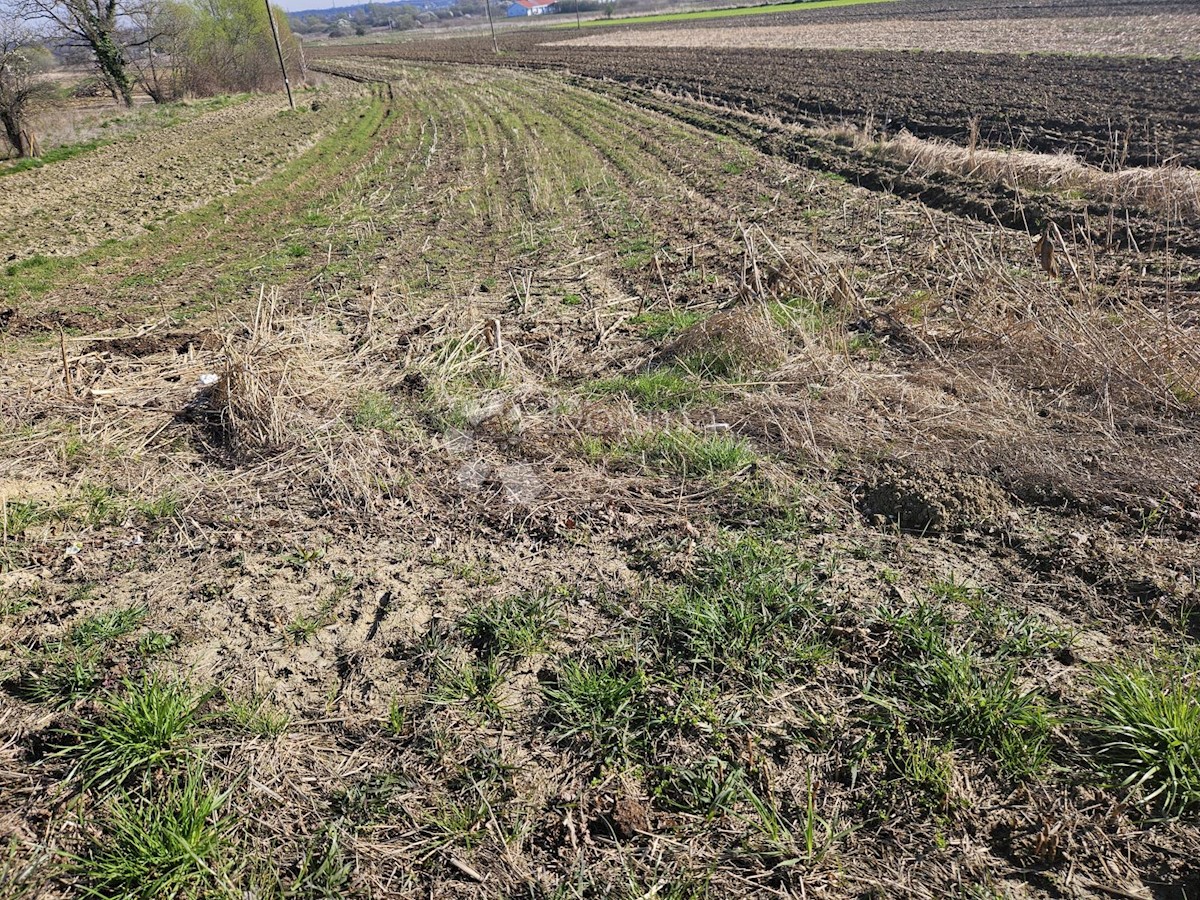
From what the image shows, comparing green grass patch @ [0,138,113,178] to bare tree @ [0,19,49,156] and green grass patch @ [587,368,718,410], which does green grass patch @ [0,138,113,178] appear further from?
green grass patch @ [587,368,718,410]

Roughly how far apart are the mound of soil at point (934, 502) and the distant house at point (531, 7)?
9107 centimetres

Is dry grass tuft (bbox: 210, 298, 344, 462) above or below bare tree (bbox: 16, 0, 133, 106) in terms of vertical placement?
below

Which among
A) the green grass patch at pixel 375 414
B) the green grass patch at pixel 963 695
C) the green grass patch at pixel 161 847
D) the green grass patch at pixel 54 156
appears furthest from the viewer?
the green grass patch at pixel 54 156

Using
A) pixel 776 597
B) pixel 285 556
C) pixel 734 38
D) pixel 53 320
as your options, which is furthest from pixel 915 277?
pixel 734 38

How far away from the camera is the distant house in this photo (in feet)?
273

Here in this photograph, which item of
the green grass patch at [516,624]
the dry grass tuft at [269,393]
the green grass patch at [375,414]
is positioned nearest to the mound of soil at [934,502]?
the green grass patch at [516,624]

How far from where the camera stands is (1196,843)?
103 inches

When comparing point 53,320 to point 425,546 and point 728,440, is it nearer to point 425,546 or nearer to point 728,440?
point 425,546

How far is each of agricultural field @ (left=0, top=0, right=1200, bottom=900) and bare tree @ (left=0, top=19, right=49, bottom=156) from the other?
15471 mm

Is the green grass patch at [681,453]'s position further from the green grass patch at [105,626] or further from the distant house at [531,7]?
the distant house at [531,7]

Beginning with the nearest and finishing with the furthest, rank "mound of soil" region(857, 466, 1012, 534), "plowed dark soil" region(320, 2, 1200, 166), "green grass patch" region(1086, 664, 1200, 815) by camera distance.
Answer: "green grass patch" region(1086, 664, 1200, 815)
"mound of soil" region(857, 466, 1012, 534)
"plowed dark soil" region(320, 2, 1200, 166)

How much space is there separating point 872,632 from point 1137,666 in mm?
1126

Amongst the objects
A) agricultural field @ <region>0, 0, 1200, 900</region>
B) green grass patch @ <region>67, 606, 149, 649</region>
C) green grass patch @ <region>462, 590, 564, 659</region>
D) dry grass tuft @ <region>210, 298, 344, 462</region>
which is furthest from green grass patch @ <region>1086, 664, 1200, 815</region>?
dry grass tuft @ <region>210, 298, 344, 462</region>

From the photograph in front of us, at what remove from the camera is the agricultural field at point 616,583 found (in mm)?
2771
